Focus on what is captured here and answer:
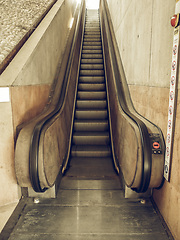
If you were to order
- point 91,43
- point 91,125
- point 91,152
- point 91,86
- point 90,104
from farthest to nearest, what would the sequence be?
point 91,43, point 91,86, point 90,104, point 91,125, point 91,152

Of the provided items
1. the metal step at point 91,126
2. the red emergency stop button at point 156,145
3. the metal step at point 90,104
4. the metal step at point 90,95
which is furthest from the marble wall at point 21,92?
the red emergency stop button at point 156,145

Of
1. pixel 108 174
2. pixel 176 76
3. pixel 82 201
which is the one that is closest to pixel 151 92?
pixel 176 76

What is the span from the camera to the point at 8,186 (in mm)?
2260

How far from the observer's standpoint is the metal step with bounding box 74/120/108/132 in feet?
12.6

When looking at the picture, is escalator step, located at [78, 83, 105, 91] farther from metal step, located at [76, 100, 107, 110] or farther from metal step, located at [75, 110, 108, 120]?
metal step, located at [75, 110, 108, 120]

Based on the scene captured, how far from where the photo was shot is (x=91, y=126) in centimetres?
385

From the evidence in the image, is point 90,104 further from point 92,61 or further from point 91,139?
point 92,61

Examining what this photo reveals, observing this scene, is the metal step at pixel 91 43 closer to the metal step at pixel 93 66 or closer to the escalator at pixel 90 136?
the escalator at pixel 90 136

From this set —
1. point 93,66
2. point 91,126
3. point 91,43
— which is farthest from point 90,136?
point 91,43

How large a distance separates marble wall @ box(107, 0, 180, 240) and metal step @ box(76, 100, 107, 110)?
1229 millimetres

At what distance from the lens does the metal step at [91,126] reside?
3842 millimetres

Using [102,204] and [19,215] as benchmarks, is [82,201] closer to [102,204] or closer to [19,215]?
[102,204]

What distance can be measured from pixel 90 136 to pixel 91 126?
0.95ft

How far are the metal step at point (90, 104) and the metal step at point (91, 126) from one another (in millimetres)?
545
